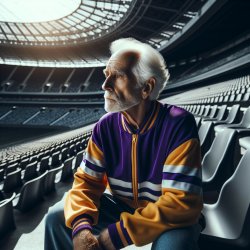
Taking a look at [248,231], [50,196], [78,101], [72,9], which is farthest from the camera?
[78,101]

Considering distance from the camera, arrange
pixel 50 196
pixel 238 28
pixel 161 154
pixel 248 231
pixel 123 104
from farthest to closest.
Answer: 1. pixel 238 28
2. pixel 50 196
3. pixel 123 104
4. pixel 161 154
5. pixel 248 231

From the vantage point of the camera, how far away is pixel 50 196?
454 cm

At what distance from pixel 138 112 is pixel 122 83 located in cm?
21

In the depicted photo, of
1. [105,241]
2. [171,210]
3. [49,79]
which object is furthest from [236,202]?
[49,79]

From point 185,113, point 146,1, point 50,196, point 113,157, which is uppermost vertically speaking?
point 146,1

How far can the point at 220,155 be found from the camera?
94.8 inches

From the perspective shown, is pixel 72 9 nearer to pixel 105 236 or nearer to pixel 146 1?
pixel 146 1

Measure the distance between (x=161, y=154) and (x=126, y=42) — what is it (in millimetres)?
759

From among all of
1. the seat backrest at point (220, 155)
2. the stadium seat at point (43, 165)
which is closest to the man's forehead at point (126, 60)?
the seat backrest at point (220, 155)

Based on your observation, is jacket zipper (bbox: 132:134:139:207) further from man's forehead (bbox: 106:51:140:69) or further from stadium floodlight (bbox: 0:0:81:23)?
stadium floodlight (bbox: 0:0:81:23)

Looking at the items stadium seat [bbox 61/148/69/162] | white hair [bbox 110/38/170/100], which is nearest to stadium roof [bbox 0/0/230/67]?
stadium seat [bbox 61/148/69/162]

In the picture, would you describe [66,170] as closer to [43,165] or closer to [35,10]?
[43,165]

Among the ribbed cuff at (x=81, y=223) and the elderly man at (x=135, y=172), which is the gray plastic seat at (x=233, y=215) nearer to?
the elderly man at (x=135, y=172)

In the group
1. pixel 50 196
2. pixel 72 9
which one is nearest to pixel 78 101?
pixel 72 9
